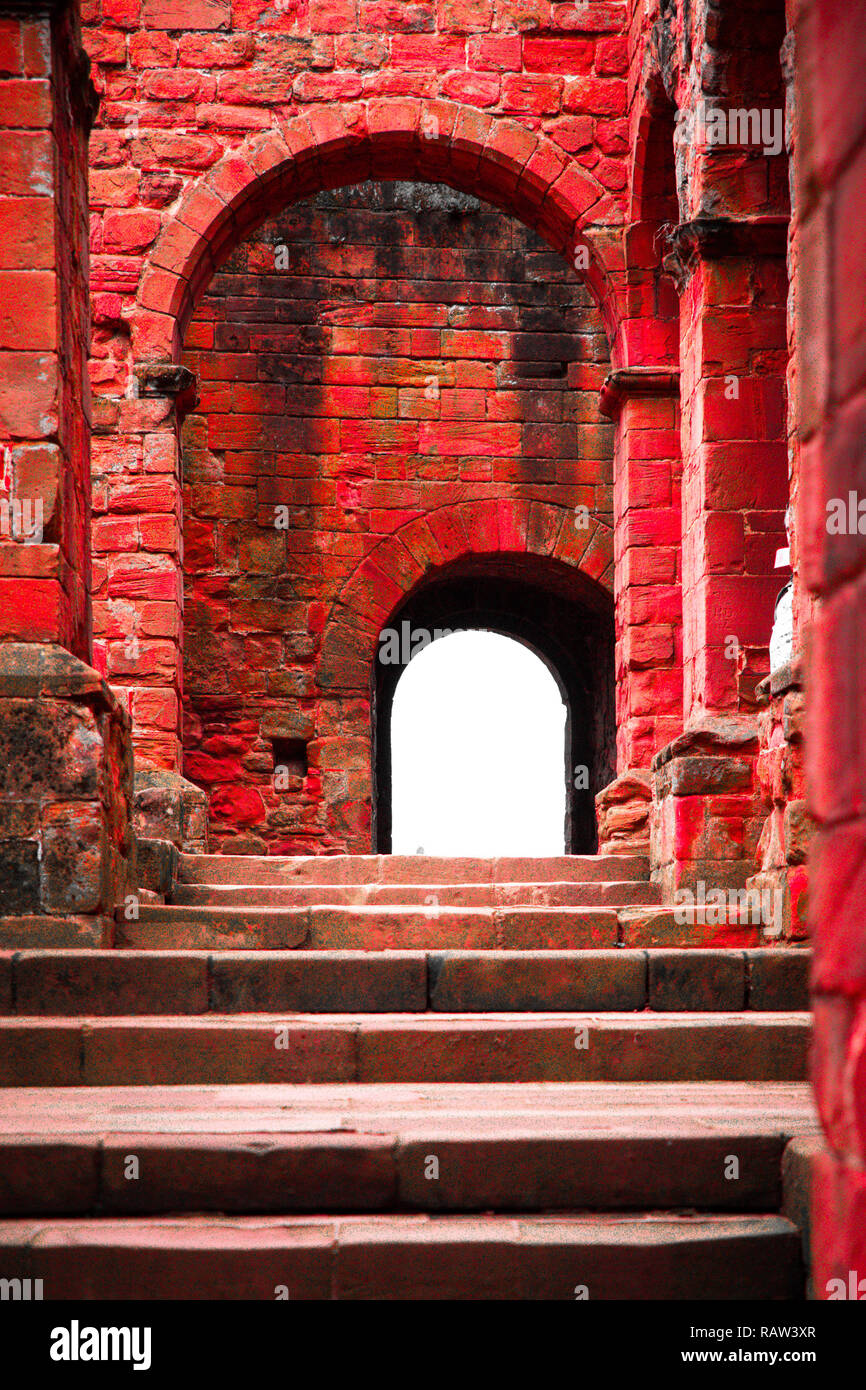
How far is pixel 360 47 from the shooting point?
7.57 m

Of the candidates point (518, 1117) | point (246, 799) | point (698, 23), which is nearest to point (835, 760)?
point (518, 1117)

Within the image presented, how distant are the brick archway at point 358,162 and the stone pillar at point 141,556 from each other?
1.10 feet

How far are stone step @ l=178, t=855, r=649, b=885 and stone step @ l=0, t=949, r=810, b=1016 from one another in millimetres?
2199

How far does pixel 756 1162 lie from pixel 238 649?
24.5ft

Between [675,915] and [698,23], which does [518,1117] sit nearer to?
[675,915]

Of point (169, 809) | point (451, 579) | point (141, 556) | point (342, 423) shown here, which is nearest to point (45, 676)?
point (169, 809)

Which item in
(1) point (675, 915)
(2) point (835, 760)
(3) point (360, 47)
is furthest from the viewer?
(3) point (360, 47)

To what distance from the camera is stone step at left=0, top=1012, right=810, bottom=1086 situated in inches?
126

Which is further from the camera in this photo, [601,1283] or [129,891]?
[129,891]

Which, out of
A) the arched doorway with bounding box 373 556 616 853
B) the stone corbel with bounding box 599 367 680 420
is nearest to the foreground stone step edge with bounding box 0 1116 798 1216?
the stone corbel with bounding box 599 367 680 420

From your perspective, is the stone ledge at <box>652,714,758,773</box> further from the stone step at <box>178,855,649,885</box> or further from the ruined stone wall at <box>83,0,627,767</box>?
the ruined stone wall at <box>83,0,627,767</box>

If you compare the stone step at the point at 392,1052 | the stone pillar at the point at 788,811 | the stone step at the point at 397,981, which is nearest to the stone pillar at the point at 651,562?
the stone pillar at the point at 788,811

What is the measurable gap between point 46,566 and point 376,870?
237 cm

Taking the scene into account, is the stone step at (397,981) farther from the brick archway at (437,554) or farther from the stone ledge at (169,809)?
the brick archway at (437,554)
